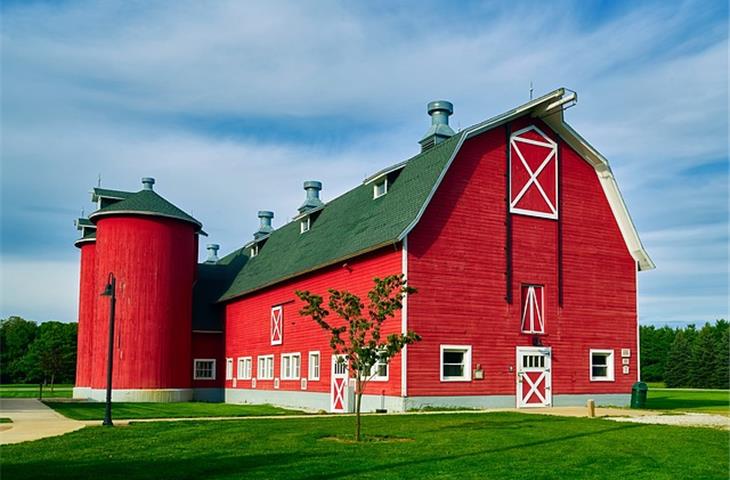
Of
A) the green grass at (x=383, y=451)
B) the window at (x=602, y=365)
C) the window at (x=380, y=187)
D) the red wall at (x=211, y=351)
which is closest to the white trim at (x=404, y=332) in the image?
the green grass at (x=383, y=451)

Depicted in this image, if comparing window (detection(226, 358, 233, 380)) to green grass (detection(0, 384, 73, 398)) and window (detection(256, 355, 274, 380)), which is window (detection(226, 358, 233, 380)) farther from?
green grass (detection(0, 384, 73, 398))

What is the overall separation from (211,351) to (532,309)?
21.5 metres

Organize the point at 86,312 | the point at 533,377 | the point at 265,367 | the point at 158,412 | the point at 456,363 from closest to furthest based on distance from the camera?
the point at 456,363, the point at 533,377, the point at 158,412, the point at 265,367, the point at 86,312

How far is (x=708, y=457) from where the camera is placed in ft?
44.1

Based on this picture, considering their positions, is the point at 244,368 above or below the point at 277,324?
below

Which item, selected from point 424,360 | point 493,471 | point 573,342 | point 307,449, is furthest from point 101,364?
point 493,471

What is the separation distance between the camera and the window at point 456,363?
963 inches

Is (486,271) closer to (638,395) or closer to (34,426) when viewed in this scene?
(638,395)

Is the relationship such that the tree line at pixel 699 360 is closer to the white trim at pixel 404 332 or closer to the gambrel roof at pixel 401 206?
the gambrel roof at pixel 401 206

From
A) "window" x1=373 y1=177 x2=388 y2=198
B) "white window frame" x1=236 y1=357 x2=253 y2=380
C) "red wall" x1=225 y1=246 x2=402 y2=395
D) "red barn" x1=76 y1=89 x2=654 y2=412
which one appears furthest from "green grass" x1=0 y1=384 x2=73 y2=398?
"window" x1=373 y1=177 x2=388 y2=198

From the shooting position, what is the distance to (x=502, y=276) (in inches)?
1013

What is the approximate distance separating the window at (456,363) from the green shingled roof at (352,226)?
3936 mm

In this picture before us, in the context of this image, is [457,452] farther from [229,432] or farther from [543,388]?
[543,388]

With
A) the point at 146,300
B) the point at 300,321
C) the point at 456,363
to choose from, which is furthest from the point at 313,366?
the point at 146,300
